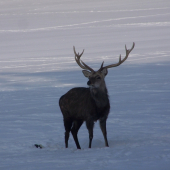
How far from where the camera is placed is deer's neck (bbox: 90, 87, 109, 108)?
7719mm

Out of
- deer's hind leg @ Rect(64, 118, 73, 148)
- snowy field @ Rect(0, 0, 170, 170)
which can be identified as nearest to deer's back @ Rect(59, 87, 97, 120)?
deer's hind leg @ Rect(64, 118, 73, 148)

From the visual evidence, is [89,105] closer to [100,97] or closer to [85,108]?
[85,108]

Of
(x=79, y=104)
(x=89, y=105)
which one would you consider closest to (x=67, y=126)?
(x=79, y=104)

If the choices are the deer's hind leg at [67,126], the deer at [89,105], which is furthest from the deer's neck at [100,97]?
the deer's hind leg at [67,126]

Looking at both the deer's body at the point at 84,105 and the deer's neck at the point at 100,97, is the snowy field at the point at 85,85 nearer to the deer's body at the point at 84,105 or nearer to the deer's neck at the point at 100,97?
the deer's body at the point at 84,105

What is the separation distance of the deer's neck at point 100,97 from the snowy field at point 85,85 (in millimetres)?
722

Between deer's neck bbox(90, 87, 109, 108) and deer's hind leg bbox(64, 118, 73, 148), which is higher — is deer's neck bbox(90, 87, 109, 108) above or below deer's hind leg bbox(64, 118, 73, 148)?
above

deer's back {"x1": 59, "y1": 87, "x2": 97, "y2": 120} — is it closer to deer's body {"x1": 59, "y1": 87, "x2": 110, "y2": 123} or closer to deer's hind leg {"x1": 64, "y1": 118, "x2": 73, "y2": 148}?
deer's body {"x1": 59, "y1": 87, "x2": 110, "y2": 123}

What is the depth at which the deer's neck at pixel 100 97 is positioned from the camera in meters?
7.72

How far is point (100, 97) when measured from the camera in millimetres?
7785

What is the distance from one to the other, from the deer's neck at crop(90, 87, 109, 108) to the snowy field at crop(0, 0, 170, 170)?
722 mm

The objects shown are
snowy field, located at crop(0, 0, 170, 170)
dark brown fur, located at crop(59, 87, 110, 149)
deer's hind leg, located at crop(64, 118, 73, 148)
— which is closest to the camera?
snowy field, located at crop(0, 0, 170, 170)

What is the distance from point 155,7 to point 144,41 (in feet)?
66.4

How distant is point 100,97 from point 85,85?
714cm
